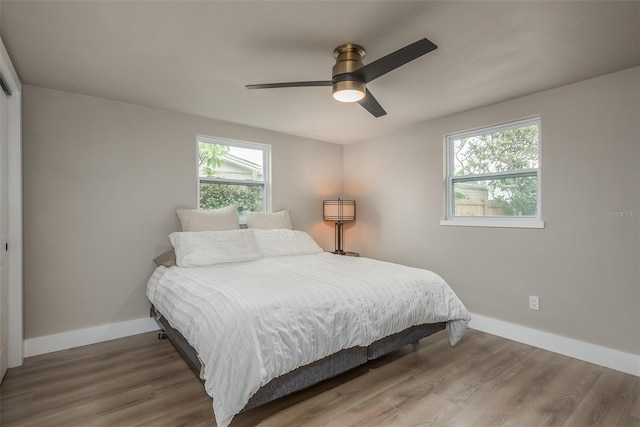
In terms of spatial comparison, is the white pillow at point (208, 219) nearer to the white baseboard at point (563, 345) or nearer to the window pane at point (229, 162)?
the window pane at point (229, 162)

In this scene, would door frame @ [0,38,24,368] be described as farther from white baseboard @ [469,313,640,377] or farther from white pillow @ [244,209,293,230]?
white baseboard @ [469,313,640,377]

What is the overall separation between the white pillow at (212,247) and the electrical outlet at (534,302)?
2580 millimetres

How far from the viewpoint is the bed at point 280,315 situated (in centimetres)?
163

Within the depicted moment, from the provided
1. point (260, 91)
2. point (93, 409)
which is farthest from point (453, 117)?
point (93, 409)

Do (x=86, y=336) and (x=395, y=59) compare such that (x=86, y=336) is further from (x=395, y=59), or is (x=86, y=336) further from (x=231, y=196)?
(x=395, y=59)

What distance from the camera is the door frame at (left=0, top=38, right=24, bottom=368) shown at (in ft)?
7.98

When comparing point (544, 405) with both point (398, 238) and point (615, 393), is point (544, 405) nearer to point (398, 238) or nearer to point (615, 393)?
point (615, 393)

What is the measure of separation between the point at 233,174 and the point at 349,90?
229cm

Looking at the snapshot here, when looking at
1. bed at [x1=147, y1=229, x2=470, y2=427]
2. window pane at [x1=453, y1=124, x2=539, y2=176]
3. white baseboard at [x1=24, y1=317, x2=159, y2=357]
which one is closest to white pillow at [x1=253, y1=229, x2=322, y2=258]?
bed at [x1=147, y1=229, x2=470, y2=427]

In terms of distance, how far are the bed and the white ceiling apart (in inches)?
58.4

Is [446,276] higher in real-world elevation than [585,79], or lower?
lower

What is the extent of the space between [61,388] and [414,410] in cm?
232

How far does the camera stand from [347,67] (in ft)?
6.74

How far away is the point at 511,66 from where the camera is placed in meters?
2.36
